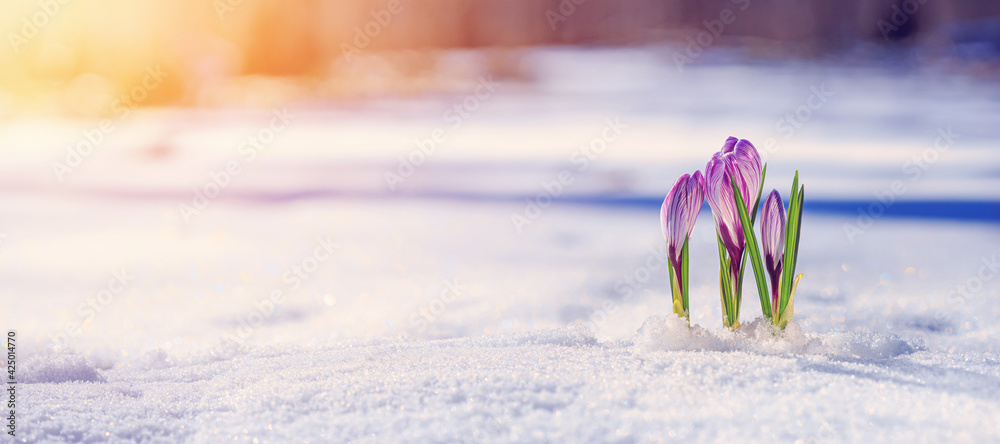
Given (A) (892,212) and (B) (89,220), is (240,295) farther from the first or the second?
(A) (892,212)

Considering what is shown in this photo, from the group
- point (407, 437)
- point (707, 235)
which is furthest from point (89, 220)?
point (407, 437)

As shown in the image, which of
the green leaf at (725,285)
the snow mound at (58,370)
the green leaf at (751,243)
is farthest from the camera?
the snow mound at (58,370)

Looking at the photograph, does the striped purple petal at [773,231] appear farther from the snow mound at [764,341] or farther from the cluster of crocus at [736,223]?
the snow mound at [764,341]

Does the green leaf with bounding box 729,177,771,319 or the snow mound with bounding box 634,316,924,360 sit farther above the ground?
the green leaf with bounding box 729,177,771,319

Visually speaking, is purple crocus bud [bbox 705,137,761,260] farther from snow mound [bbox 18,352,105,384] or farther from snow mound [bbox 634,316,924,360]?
snow mound [bbox 18,352,105,384]

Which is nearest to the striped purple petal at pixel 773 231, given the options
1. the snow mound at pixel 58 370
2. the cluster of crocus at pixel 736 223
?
the cluster of crocus at pixel 736 223

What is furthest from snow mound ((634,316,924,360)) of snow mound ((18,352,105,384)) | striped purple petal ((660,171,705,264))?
snow mound ((18,352,105,384))
